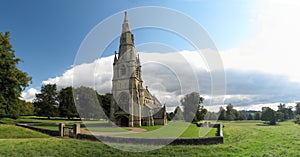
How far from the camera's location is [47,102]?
60.1 metres

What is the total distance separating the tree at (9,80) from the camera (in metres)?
29.0

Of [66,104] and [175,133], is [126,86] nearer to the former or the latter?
[175,133]

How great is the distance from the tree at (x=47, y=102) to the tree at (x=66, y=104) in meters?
1.42

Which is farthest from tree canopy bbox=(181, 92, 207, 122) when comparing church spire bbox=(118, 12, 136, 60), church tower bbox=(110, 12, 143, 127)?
church spire bbox=(118, 12, 136, 60)

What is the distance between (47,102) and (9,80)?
33.0 m

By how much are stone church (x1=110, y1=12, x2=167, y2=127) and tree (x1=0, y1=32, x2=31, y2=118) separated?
16365 millimetres

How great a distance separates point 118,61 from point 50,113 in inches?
1139

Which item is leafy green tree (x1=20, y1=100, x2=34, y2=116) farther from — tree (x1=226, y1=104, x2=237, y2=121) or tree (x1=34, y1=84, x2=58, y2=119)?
tree (x1=226, y1=104, x2=237, y2=121)

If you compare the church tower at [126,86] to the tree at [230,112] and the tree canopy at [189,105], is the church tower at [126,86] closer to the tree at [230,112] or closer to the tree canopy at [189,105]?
the tree canopy at [189,105]

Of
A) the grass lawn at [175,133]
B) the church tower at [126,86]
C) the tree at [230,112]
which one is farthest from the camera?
the tree at [230,112]

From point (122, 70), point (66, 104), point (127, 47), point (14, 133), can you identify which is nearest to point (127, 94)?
point (122, 70)

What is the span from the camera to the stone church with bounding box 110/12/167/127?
132 feet

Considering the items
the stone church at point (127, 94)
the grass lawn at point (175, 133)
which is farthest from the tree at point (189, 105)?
the grass lawn at point (175, 133)

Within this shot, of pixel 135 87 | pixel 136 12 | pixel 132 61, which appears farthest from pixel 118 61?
pixel 136 12
